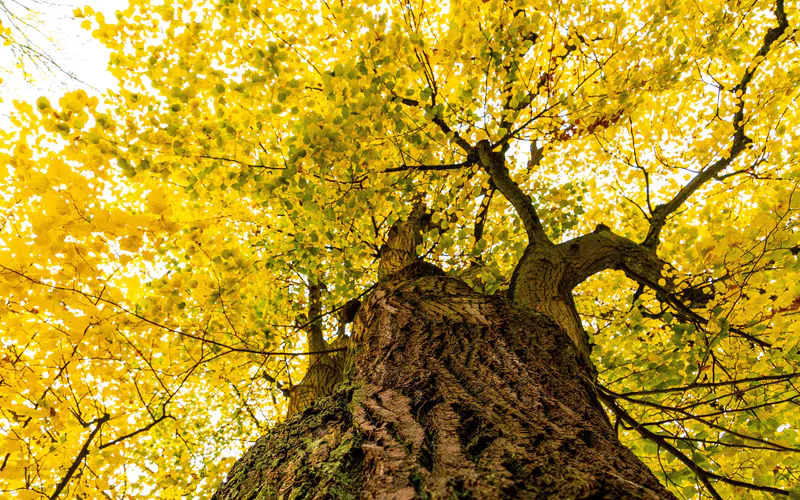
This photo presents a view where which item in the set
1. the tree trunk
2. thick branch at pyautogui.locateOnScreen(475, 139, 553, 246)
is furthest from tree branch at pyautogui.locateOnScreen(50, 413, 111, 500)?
thick branch at pyautogui.locateOnScreen(475, 139, 553, 246)

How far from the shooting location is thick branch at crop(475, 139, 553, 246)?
3707mm

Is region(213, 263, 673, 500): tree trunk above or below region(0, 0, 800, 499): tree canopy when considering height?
below

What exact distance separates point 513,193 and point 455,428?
3.10 meters

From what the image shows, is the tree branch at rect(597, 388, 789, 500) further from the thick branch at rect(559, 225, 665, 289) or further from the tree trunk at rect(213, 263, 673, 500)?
the thick branch at rect(559, 225, 665, 289)

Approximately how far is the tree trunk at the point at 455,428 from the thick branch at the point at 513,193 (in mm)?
1552

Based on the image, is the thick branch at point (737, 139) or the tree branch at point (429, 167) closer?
the tree branch at point (429, 167)

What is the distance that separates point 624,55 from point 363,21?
103 inches

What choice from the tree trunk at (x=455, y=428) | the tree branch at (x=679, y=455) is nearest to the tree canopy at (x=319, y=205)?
the tree branch at (x=679, y=455)

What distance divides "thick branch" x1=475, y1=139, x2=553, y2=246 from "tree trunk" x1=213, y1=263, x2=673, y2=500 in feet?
5.09

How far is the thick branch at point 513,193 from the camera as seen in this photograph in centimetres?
371

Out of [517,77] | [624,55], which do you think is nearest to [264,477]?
[517,77]

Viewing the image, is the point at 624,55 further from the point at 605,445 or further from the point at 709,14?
the point at 605,445

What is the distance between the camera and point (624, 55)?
3.76m

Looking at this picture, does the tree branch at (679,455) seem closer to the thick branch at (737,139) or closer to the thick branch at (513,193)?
the thick branch at (513,193)
